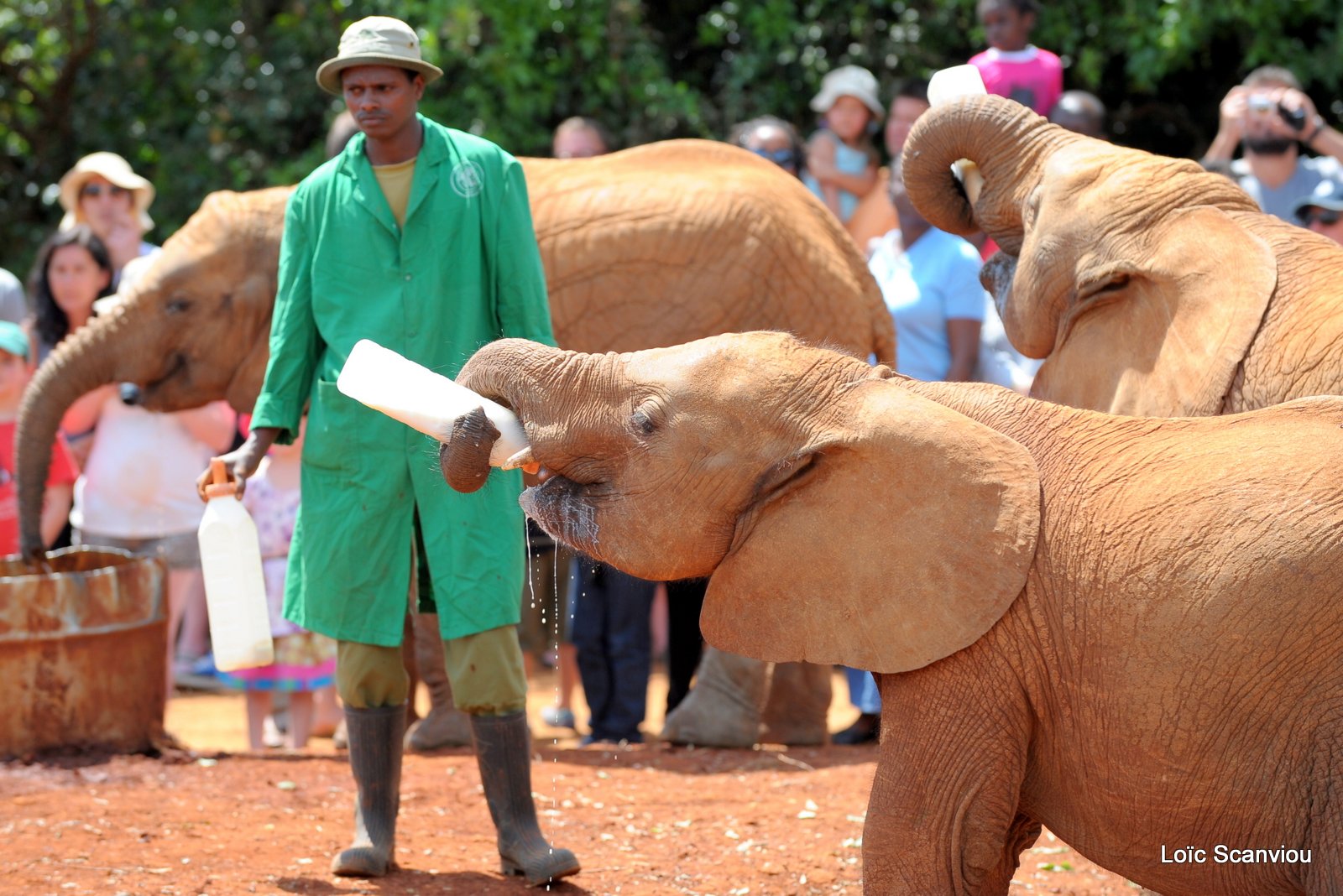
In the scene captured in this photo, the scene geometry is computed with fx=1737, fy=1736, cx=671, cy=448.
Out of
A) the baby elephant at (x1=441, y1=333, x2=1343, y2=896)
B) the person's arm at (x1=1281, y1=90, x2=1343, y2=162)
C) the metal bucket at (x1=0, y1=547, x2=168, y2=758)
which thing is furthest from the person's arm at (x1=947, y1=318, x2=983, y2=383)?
the baby elephant at (x1=441, y1=333, x2=1343, y2=896)

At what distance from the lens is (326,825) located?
226 inches

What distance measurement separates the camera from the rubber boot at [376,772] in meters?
5.02

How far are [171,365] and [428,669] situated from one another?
168 centimetres

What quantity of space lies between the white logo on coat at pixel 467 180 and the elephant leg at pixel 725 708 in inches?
108

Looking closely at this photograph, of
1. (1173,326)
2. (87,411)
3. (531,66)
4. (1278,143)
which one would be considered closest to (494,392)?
(1173,326)

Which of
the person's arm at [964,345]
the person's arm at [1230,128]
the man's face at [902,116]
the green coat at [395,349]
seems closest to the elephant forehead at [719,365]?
the green coat at [395,349]

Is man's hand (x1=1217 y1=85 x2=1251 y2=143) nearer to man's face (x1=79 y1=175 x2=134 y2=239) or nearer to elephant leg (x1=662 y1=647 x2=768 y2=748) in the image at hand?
elephant leg (x1=662 y1=647 x2=768 y2=748)

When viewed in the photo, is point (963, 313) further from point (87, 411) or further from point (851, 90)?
point (87, 411)

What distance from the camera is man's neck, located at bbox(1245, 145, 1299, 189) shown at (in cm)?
771

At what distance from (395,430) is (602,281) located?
228 centimetres

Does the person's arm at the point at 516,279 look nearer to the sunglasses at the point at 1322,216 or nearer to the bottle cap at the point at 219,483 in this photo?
the bottle cap at the point at 219,483

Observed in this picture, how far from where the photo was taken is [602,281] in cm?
705

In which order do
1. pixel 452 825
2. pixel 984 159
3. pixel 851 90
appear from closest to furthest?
pixel 984 159 → pixel 452 825 → pixel 851 90

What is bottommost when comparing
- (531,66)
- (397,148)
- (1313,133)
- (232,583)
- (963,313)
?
(232,583)
